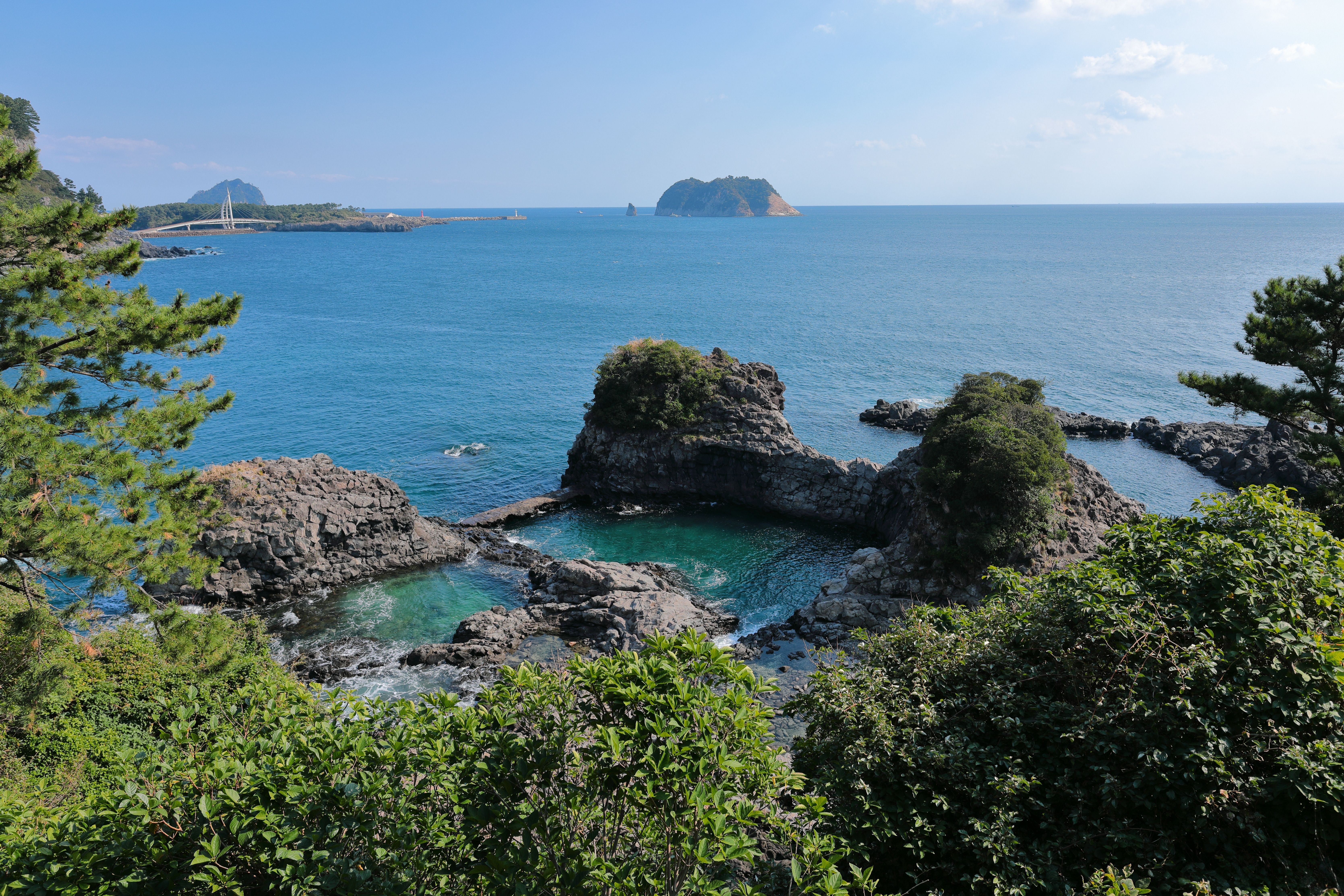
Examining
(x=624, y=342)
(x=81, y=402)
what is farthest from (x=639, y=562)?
(x=624, y=342)

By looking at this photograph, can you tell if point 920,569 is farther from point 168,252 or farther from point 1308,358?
point 168,252

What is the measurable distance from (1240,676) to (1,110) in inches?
921

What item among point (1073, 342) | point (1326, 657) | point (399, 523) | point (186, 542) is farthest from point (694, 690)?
point (1073, 342)

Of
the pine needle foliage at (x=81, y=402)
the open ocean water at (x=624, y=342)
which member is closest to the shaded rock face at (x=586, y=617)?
the open ocean water at (x=624, y=342)

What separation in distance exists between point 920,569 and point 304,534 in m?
30.2

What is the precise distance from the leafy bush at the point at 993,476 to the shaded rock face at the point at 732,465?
26.0 feet

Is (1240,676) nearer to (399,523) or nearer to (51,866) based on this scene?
(51,866)

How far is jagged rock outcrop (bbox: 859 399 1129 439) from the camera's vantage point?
5747 centimetres

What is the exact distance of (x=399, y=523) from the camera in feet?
124

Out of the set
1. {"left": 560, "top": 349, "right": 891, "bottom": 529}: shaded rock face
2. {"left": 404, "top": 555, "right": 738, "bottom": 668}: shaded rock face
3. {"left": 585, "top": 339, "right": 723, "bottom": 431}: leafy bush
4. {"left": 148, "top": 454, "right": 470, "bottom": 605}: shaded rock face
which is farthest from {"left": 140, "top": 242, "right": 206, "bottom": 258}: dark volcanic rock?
{"left": 404, "top": 555, "right": 738, "bottom": 668}: shaded rock face

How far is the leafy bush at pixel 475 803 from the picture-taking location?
25.4 ft

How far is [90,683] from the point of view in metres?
19.3

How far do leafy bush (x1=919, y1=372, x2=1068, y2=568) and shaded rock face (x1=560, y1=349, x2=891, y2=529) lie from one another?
26.0 feet

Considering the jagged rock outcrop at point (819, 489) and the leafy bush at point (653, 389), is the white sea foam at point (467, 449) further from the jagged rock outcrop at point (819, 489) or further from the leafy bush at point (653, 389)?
the leafy bush at point (653, 389)
